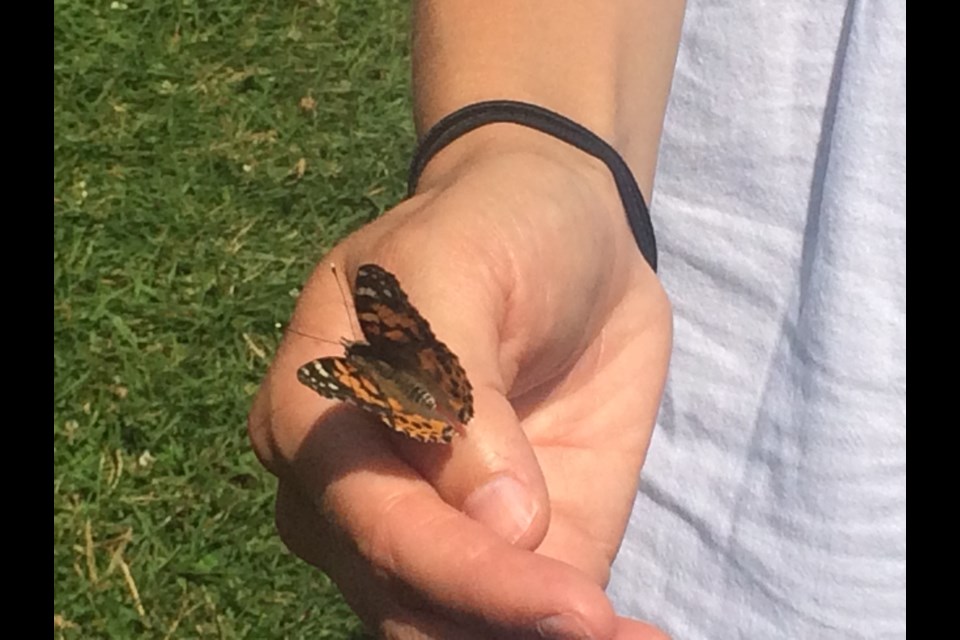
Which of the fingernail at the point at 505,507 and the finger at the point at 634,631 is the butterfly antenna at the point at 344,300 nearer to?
the fingernail at the point at 505,507

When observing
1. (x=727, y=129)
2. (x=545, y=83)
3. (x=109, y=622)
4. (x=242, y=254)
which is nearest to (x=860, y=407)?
(x=727, y=129)

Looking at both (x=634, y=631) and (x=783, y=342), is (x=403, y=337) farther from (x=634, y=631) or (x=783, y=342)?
(x=783, y=342)

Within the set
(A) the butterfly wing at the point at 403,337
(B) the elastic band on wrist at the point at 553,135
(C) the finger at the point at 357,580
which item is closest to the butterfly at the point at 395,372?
(A) the butterfly wing at the point at 403,337

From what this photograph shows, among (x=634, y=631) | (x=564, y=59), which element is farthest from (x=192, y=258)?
(x=634, y=631)

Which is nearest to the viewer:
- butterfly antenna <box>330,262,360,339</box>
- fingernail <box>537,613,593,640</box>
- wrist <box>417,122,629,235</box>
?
fingernail <box>537,613,593,640</box>

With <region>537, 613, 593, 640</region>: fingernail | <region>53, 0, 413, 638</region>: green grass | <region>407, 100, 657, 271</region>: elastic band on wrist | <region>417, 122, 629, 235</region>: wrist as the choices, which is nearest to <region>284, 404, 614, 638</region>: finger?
<region>537, 613, 593, 640</region>: fingernail

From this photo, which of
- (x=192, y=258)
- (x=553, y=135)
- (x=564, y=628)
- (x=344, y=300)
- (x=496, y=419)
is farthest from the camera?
(x=192, y=258)

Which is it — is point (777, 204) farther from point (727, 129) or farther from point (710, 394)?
point (710, 394)

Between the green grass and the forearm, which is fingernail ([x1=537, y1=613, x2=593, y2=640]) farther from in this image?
the green grass
